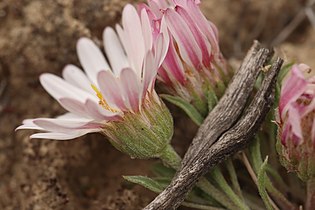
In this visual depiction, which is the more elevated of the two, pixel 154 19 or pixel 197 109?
pixel 154 19

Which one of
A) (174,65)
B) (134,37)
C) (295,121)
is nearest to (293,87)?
(295,121)

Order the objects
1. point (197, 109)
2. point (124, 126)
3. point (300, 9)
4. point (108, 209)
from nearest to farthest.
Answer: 1. point (124, 126)
2. point (197, 109)
3. point (108, 209)
4. point (300, 9)

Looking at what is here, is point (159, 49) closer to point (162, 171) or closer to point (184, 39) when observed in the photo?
point (184, 39)

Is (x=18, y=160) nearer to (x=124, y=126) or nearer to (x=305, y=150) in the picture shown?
(x=124, y=126)

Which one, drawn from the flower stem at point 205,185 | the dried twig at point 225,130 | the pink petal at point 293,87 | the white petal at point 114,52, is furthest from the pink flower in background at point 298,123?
the white petal at point 114,52

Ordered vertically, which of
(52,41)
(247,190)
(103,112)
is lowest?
(247,190)

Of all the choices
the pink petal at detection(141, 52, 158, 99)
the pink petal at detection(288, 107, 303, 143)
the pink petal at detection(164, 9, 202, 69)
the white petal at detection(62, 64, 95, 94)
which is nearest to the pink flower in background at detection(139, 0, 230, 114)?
the pink petal at detection(164, 9, 202, 69)

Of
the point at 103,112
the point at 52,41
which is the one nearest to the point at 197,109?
the point at 103,112
